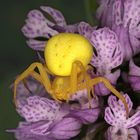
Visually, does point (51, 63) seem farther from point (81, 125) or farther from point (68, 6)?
point (68, 6)

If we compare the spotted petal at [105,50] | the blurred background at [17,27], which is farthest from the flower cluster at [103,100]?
the blurred background at [17,27]

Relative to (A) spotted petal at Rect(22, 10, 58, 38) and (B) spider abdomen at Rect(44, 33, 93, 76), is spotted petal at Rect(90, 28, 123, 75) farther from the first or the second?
(A) spotted petal at Rect(22, 10, 58, 38)

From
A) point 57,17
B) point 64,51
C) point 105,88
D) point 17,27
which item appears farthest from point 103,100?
point 17,27

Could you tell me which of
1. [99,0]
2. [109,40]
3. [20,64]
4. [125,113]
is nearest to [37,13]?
[99,0]

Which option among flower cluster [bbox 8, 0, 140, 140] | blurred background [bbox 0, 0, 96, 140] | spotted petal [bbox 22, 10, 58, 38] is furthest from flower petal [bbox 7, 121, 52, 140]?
blurred background [bbox 0, 0, 96, 140]

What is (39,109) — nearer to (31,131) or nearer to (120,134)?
(31,131)
